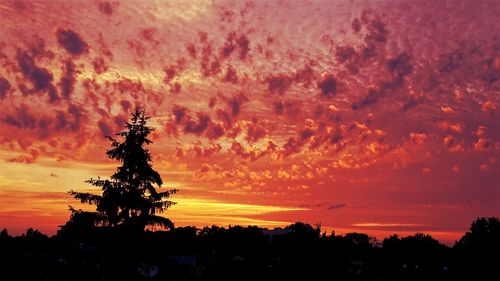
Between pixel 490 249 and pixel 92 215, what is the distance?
52955mm

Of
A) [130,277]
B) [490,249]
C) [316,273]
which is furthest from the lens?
[490,249]

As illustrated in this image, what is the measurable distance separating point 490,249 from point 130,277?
5155 centimetres

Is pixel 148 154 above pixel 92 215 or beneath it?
above

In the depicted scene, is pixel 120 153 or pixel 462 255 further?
pixel 462 255

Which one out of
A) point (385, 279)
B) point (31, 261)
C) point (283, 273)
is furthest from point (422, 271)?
point (31, 261)

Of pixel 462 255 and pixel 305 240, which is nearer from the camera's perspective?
pixel 305 240

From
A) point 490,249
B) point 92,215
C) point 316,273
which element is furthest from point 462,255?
point 92,215

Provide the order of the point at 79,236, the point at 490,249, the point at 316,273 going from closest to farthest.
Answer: the point at 316,273 → the point at 79,236 → the point at 490,249

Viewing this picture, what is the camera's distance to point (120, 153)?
99.6ft

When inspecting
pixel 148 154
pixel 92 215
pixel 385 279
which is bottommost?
pixel 385 279

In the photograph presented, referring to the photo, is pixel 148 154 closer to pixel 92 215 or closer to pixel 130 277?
pixel 92 215

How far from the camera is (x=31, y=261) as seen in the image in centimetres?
2716

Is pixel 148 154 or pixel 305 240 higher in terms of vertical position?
pixel 148 154

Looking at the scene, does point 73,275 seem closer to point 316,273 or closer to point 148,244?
point 148,244
